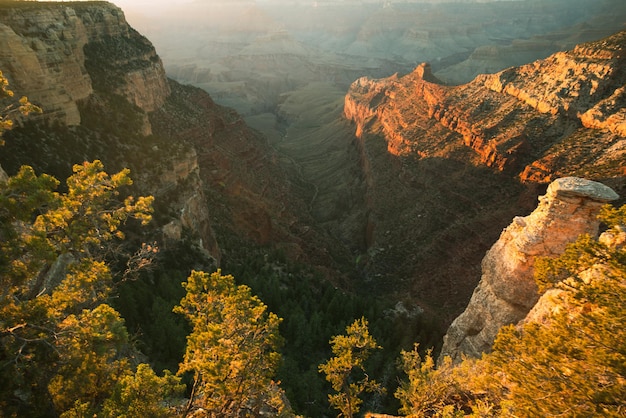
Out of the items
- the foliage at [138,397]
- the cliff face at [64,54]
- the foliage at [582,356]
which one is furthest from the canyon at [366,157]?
the foliage at [582,356]

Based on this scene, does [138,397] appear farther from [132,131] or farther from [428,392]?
[132,131]

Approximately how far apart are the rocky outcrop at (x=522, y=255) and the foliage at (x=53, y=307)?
1823 cm

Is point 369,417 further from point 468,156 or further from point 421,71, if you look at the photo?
point 421,71

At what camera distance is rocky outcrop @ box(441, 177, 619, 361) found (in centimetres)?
1861

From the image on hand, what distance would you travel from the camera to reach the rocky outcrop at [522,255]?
18.6 m

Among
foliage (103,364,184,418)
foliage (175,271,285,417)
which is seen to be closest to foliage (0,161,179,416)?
foliage (103,364,184,418)

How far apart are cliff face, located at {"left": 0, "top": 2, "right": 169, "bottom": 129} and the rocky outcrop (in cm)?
3675

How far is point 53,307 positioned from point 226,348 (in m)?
5.25

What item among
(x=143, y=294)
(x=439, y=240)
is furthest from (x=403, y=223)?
(x=143, y=294)

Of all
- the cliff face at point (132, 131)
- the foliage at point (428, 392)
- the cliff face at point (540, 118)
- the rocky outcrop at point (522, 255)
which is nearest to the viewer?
the foliage at point (428, 392)

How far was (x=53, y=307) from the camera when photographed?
37.2ft

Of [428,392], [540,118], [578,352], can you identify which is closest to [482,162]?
[540,118]

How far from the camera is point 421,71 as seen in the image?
93.1m

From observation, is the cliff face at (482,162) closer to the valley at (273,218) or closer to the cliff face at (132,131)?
the valley at (273,218)
